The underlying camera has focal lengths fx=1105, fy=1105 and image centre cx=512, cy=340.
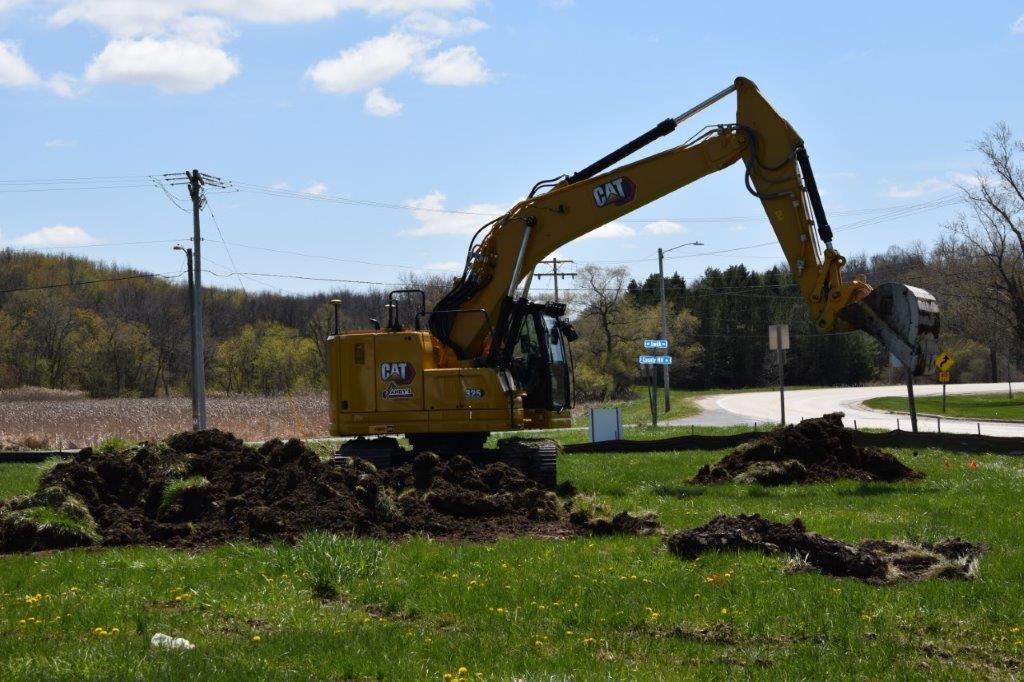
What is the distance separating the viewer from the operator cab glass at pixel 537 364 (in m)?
17.8

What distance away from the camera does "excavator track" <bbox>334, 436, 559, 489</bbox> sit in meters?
16.6

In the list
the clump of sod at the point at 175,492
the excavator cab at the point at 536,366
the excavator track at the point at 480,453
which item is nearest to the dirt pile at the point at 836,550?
the excavator track at the point at 480,453

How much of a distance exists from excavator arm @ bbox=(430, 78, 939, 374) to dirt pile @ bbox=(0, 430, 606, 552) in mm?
3730

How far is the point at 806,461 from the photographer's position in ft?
57.9

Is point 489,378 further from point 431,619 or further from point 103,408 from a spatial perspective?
point 103,408

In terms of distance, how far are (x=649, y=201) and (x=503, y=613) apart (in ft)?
34.9

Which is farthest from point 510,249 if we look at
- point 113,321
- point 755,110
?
point 113,321

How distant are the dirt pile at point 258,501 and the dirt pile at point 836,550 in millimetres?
2112

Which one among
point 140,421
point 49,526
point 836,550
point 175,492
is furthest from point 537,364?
point 140,421

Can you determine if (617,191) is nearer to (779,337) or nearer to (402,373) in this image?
(402,373)

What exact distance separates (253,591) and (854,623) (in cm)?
475

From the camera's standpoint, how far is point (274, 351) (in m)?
88.2

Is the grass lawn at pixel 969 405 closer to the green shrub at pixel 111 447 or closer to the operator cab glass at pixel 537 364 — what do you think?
the operator cab glass at pixel 537 364

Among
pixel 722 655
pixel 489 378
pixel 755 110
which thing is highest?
pixel 755 110
